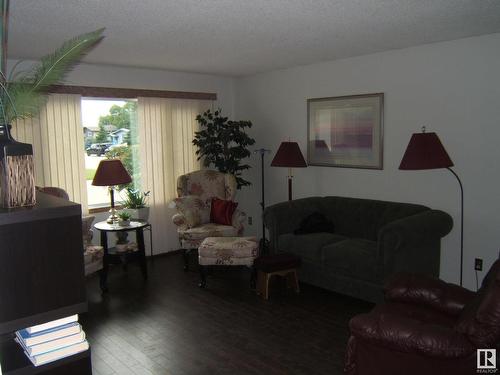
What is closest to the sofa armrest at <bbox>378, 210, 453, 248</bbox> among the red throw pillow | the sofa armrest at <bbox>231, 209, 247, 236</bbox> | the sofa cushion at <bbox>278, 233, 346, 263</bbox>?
the sofa cushion at <bbox>278, 233, 346, 263</bbox>

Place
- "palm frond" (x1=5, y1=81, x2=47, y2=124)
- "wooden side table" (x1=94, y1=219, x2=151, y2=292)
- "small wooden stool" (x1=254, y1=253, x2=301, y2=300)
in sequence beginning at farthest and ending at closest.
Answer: "wooden side table" (x1=94, y1=219, x2=151, y2=292) < "small wooden stool" (x1=254, y1=253, x2=301, y2=300) < "palm frond" (x1=5, y1=81, x2=47, y2=124)

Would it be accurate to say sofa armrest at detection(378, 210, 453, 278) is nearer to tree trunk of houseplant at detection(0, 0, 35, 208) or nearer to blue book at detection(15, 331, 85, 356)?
blue book at detection(15, 331, 85, 356)

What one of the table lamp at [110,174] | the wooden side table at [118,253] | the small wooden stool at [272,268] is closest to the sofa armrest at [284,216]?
the small wooden stool at [272,268]

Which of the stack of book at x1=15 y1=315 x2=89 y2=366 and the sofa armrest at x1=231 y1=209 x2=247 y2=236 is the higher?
the stack of book at x1=15 y1=315 x2=89 y2=366

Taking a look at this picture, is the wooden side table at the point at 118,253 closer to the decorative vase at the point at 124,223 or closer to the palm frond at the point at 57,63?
the decorative vase at the point at 124,223

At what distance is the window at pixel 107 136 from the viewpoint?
219 inches

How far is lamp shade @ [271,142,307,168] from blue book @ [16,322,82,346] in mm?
3997

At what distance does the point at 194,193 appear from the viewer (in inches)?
230

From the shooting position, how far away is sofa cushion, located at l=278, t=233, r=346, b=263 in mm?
4424

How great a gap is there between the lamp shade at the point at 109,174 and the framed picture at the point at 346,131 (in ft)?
7.84

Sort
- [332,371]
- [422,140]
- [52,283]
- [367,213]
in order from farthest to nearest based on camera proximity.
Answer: [367,213]
[422,140]
[332,371]
[52,283]

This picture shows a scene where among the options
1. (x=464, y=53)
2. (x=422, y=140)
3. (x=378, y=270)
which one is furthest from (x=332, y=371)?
(x=464, y=53)

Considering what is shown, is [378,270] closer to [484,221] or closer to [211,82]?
[484,221]

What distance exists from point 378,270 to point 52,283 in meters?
3.22
